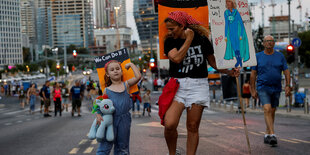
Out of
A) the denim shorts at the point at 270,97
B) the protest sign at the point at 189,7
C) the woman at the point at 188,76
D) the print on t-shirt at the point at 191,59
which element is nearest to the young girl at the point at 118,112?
the woman at the point at 188,76

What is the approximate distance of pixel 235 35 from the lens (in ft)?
21.5

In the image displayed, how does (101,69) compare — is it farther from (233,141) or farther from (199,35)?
(233,141)

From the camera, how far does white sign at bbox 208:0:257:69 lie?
6164mm

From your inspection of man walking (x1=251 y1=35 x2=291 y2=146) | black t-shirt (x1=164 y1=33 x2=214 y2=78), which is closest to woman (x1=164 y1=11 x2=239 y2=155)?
black t-shirt (x1=164 y1=33 x2=214 y2=78)

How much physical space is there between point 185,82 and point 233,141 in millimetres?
3491

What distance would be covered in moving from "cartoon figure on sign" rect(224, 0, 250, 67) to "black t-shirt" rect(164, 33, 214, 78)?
1122 millimetres

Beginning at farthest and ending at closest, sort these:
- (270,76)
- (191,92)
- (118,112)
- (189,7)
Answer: (270,76)
(189,7)
(118,112)
(191,92)

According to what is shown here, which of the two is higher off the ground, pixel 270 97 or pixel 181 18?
pixel 181 18

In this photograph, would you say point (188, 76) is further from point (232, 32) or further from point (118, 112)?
point (232, 32)

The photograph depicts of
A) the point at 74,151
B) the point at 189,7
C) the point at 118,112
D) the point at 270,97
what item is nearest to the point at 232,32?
the point at 189,7

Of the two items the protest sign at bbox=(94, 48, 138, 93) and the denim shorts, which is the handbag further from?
the denim shorts

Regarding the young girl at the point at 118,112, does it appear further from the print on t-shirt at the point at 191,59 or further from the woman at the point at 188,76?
the print on t-shirt at the point at 191,59

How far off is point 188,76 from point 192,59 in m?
0.20

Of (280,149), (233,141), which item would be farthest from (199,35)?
(233,141)
